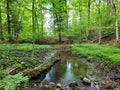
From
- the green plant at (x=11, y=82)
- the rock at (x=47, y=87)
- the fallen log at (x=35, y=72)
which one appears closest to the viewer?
the green plant at (x=11, y=82)

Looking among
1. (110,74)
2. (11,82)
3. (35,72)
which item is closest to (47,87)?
(35,72)

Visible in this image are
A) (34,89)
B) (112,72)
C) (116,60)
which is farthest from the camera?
(116,60)

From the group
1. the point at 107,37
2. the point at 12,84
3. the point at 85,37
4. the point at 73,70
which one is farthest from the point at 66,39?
the point at 12,84

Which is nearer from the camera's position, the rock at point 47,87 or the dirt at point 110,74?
the rock at point 47,87

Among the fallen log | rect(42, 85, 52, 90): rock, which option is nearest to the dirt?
rect(42, 85, 52, 90): rock

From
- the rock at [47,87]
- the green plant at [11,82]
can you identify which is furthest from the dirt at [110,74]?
the green plant at [11,82]

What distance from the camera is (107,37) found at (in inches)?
926

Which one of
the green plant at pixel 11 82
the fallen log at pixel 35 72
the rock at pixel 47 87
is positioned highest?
the green plant at pixel 11 82

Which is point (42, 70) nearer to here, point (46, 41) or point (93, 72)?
point (93, 72)

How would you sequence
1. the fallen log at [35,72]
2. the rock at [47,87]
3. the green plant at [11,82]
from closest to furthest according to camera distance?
the green plant at [11,82], the rock at [47,87], the fallen log at [35,72]

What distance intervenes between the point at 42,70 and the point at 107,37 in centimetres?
1607

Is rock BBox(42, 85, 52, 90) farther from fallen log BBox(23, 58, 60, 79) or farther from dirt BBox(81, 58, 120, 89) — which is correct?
dirt BBox(81, 58, 120, 89)

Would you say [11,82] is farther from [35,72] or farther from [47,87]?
[35,72]

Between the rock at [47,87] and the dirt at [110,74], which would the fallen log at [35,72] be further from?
the dirt at [110,74]
